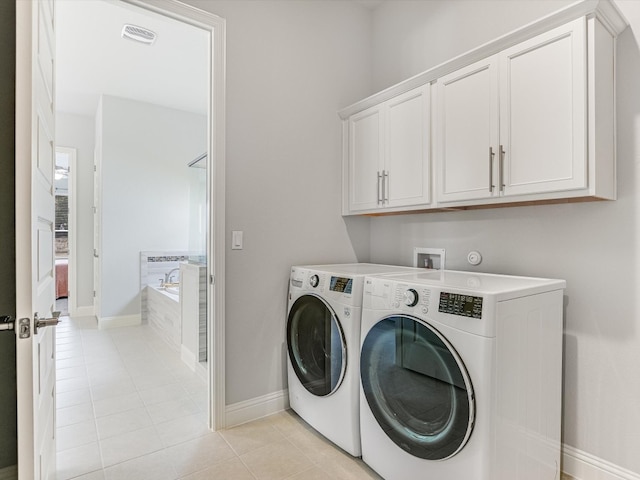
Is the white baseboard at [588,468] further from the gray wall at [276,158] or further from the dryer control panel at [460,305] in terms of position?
the gray wall at [276,158]

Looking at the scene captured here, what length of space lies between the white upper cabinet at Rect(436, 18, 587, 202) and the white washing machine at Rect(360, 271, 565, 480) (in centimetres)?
48

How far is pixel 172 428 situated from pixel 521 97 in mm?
2560

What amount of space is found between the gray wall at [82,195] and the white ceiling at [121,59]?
1.14 ft

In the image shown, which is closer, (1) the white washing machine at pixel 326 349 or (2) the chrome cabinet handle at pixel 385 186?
(1) the white washing machine at pixel 326 349

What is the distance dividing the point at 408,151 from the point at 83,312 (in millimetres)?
5127

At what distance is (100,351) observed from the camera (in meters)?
3.59

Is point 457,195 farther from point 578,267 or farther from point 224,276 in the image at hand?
point 224,276

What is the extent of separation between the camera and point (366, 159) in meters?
2.55

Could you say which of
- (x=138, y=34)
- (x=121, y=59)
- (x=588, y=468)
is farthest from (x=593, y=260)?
(x=121, y=59)

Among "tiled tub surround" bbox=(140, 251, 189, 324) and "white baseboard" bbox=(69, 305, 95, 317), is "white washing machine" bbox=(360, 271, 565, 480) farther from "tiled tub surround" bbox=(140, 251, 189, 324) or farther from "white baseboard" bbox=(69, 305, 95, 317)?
"white baseboard" bbox=(69, 305, 95, 317)

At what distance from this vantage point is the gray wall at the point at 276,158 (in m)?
2.25

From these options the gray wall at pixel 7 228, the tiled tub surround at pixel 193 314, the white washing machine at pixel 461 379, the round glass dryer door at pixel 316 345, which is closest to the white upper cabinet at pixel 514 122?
the white washing machine at pixel 461 379

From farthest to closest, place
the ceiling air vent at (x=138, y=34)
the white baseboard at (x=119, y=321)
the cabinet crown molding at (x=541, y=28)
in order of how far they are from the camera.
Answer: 1. the white baseboard at (x=119, y=321)
2. the ceiling air vent at (x=138, y=34)
3. the cabinet crown molding at (x=541, y=28)

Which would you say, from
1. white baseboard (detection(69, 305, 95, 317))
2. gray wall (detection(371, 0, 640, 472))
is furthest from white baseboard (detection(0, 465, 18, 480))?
white baseboard (detection(69, 305, 95, 317))
